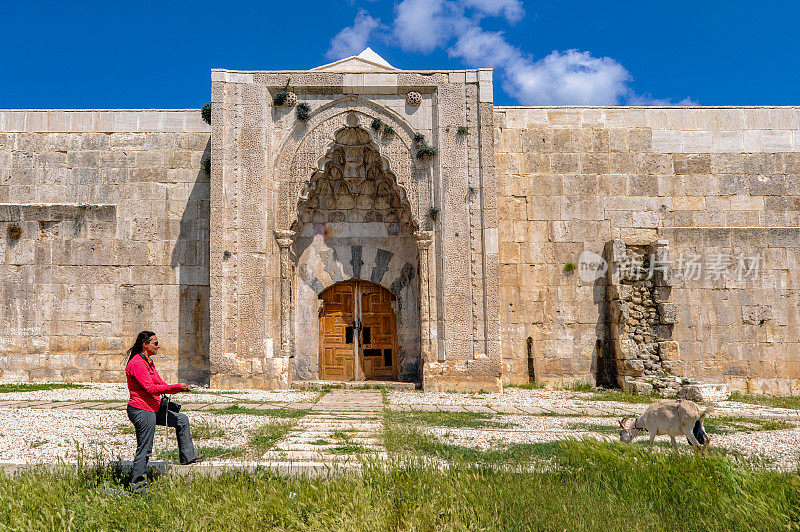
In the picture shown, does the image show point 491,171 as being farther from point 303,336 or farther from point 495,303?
point 303,336

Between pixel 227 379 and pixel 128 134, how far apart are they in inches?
238

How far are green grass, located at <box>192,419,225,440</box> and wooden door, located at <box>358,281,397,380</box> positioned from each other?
21.4 ft

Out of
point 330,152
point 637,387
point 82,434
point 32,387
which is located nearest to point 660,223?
point 637,387

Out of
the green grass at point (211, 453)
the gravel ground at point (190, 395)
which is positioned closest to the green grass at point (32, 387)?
the gravel ground at point (190, 395)

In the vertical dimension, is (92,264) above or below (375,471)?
above

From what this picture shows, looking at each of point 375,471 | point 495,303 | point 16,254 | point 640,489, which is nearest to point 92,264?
point 16,254

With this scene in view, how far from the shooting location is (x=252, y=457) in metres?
4.35

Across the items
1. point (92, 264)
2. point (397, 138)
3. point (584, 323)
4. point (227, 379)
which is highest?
point (397, 138)

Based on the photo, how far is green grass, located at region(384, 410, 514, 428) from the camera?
260 inches

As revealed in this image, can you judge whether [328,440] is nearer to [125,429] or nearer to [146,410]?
[146,410]

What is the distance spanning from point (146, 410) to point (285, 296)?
8000mm

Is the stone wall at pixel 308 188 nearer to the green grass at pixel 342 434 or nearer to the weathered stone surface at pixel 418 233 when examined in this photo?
the weathered stone surface at pixel 418 233

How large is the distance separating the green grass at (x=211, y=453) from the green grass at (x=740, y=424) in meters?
4.83

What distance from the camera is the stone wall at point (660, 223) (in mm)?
12148
